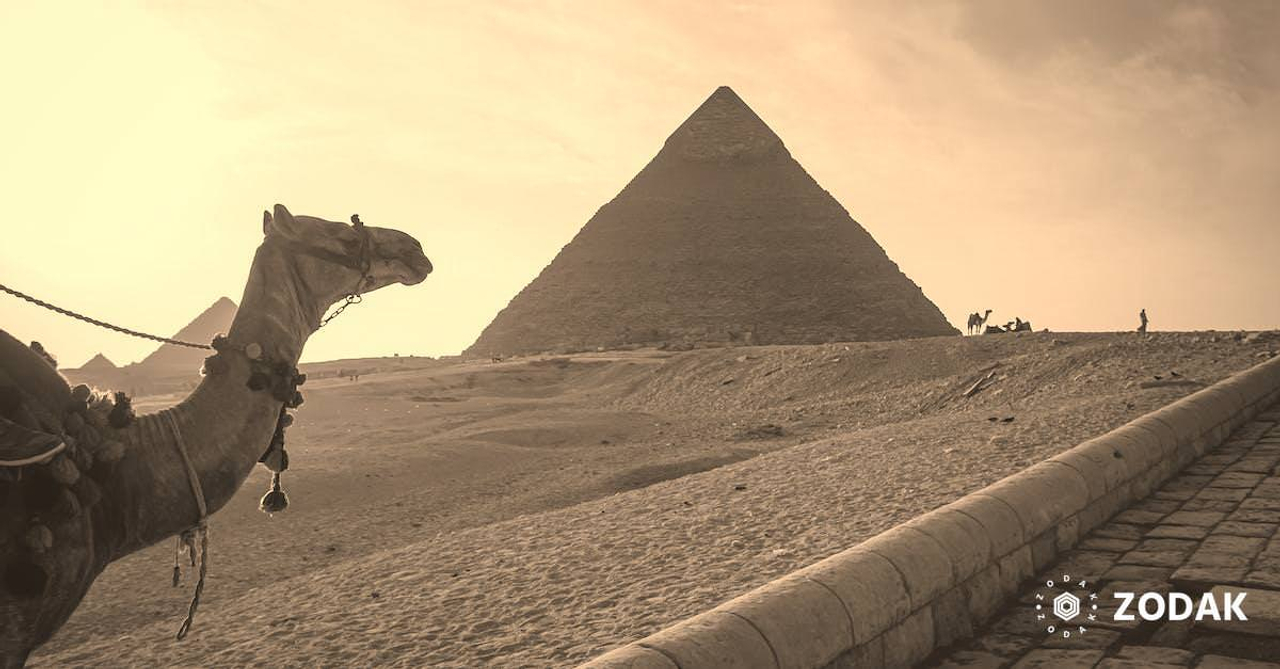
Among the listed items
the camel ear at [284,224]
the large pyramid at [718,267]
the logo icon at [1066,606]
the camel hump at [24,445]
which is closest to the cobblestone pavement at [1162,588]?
the logo icon at [1066,606]

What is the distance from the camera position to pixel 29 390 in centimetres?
276

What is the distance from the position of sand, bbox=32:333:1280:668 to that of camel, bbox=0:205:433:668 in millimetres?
1391

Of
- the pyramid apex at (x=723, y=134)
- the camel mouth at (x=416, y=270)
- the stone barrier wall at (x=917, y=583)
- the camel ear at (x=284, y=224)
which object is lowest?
the stone barrier wall at (x=917, y=583)

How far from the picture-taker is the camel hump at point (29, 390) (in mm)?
2699

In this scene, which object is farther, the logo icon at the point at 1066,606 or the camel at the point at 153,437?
the logo icon at the point at 1066,606

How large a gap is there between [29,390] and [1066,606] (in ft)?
11.5

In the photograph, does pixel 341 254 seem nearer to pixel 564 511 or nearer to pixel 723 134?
pixel 564 511

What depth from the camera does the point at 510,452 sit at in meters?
12.9

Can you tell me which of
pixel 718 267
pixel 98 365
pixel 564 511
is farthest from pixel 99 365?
pixel 564 511

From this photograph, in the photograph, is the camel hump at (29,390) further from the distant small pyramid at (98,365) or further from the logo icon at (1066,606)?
the distant small pyramid at (98,365)

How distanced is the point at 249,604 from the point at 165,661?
111 centimetres

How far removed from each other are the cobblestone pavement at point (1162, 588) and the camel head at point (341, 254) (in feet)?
7.37

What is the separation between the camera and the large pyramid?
2427 inches

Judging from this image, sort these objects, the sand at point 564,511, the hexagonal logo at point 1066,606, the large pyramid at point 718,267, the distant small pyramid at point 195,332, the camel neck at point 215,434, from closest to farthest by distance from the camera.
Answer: the camel neck at point 215,434, the hexagonal logo at point 1066,606, the sand at point 564,511, the large pyramid at point 718,267, the distant small pyramid at point 195,332
